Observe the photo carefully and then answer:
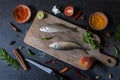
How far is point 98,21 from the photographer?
5.65ft

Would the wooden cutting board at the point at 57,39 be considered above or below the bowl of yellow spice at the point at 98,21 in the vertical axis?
below

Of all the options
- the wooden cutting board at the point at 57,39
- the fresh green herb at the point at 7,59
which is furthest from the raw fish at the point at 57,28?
the fresh green herb at the point at 7,59

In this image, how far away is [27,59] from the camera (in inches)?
69.5

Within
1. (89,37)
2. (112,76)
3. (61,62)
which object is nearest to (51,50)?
(61,62)

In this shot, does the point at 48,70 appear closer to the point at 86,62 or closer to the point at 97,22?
the point at 86,62

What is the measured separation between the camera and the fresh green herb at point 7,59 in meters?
1.77

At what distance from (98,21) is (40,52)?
13.1 inches

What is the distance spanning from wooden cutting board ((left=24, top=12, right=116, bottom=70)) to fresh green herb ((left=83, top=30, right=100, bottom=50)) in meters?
0.02

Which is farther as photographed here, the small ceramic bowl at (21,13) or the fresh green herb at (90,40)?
the small ceramic bowl at (21,13)

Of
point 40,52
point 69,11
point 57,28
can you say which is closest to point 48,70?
point 40,52

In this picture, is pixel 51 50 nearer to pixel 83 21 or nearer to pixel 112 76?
pixel 83 21

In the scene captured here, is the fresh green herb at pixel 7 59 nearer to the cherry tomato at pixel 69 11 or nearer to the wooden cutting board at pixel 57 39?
the wooden cutting board at pixel 57 39

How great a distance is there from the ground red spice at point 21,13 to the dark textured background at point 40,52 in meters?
0.03

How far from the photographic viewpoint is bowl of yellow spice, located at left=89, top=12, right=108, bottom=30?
5.63 feet
